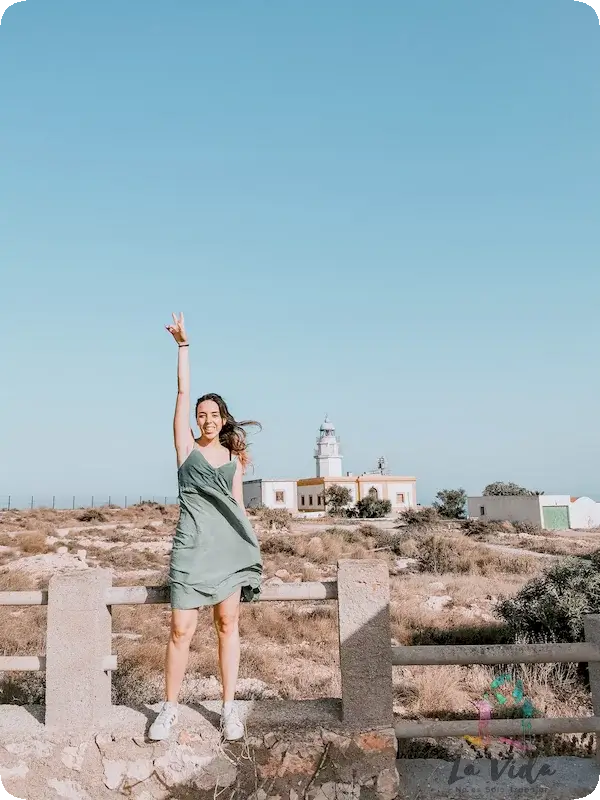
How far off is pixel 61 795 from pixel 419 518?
34.0m

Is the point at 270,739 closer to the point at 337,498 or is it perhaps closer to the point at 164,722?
the point at 164,722

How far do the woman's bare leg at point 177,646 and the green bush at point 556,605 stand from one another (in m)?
5.56

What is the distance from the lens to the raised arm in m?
3.83

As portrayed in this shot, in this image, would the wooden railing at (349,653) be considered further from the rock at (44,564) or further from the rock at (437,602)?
the rock at (44,564)

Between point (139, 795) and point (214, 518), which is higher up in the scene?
point (214, 518)

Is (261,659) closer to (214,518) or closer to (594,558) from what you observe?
(214,518)

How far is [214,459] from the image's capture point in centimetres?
388

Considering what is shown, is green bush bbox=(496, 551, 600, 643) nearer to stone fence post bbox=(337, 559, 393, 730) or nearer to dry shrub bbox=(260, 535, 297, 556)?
stone fence post bbox=(337, 559, 393, 730)

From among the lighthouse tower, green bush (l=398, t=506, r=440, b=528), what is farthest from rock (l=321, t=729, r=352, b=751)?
the lighthouse tower

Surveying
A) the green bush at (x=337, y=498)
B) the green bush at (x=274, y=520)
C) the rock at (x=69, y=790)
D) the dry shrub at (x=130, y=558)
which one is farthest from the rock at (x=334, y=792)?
the green bush at (x=337, y=498)

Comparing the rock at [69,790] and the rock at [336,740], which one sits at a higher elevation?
the rock at [336,740]

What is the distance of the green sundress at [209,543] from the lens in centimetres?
353

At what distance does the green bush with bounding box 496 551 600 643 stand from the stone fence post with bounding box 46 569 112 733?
577cm

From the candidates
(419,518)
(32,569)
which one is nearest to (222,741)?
(32,569)
